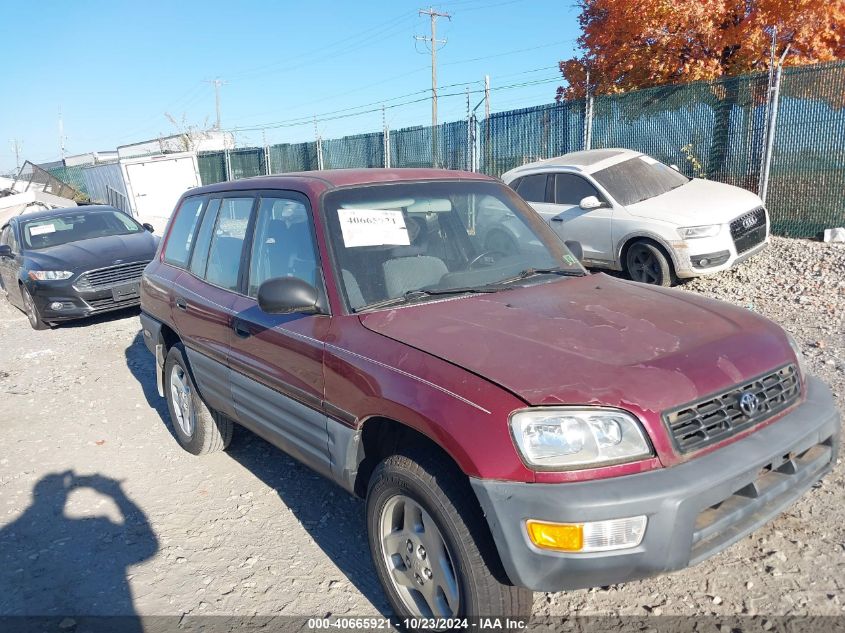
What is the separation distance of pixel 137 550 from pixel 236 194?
6.88 feet

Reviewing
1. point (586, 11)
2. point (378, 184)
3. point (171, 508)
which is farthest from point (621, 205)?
point (586, 11)

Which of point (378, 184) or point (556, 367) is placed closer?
point (556, 367)

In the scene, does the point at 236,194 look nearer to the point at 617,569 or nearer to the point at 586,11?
the point at 617,569

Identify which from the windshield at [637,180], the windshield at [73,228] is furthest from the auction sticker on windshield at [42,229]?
the windshield at [637,180]

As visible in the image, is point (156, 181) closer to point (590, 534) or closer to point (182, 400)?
point (182, 400)

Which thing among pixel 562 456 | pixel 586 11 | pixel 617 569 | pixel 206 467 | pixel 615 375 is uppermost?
pixel 586 11

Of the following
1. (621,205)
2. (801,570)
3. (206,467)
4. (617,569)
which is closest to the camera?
(617,569)

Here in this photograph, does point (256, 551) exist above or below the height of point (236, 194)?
below

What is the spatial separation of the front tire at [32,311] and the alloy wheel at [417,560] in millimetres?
8107

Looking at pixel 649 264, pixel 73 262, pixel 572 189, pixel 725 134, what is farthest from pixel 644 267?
pixel 73 262

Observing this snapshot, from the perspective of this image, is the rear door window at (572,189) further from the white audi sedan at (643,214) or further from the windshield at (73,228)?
the windshield at (73,228)

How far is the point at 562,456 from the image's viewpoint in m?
2.23

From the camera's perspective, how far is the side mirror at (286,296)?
2988 millimetres

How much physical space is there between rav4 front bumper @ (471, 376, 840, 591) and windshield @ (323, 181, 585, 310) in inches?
49.7
